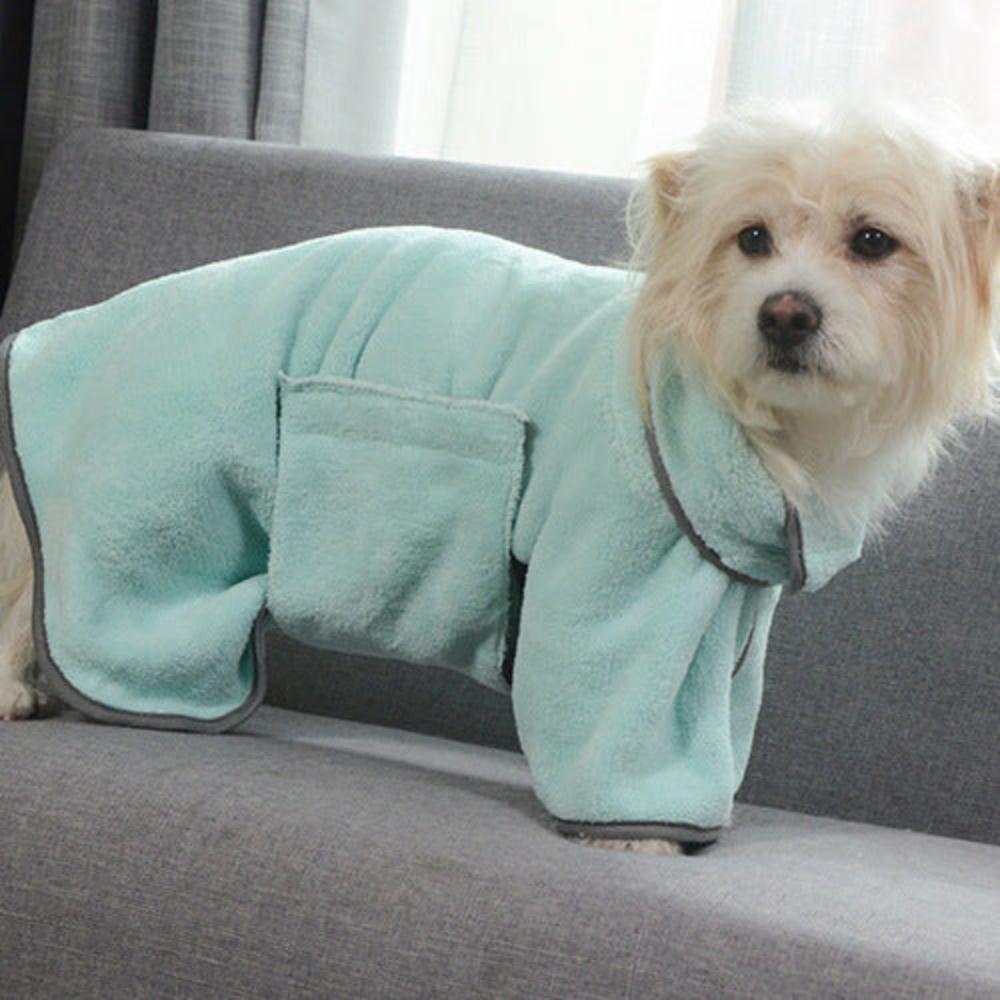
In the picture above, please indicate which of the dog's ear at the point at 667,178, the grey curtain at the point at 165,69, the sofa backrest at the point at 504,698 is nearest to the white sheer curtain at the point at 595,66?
the grey curtain at the point at 165,69

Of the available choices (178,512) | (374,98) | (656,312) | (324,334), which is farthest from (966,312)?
(374,98)

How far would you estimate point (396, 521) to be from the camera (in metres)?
1.65

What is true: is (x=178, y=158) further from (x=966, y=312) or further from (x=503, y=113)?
(x=966, y=312)

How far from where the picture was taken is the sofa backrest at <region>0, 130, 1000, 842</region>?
71.3 inches

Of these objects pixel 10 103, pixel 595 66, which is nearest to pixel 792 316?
pixel 595 66

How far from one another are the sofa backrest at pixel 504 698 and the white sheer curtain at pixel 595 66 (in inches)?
12.1

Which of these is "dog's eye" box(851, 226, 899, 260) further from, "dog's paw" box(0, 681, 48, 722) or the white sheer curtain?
"dog's paw" box(0, 681, 48, 722)

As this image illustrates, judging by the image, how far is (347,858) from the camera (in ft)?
4.33

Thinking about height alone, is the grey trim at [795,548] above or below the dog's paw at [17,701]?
above

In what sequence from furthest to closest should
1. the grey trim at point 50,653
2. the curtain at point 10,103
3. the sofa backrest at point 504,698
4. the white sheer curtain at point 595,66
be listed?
1. the curtain at point 10,103
2. the white sheer curtain at point 595,66
3. the sofa backrest at point 504,698
4. the grey trim at point 50,653

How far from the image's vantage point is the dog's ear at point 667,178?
1582 millimetres

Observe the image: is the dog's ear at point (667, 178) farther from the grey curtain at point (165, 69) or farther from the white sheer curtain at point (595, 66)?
the grey curtain at point (165, 69)

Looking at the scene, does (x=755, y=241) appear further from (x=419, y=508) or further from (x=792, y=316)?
Answer: (x=419, y=508)

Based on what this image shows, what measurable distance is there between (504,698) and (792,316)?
66 centimetres
